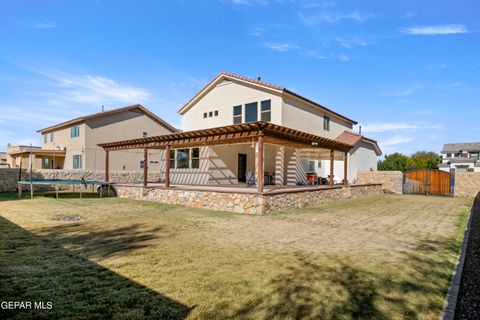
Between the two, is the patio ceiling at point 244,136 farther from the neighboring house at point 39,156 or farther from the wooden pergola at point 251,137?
the neighboring house at point 39,156

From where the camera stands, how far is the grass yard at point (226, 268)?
3822mm

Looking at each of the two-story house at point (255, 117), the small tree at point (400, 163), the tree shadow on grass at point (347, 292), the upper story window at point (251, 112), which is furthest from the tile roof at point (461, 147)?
the tree shadow on grass at point (347, 292)

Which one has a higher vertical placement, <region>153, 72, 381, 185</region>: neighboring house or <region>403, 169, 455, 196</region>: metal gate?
<region>153, 72, 381, 185</region>: neighboring house

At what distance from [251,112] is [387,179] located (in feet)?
47.9

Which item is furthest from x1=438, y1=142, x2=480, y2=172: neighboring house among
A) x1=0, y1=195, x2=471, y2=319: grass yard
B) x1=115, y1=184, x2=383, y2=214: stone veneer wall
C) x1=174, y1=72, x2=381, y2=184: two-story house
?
x1=0, y1=195, x2=471, y2=319: grass yard

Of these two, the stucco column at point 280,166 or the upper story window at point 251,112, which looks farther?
the stucco column at point 280,166

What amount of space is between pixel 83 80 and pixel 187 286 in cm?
2274

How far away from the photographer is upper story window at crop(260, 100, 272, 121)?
19203mm

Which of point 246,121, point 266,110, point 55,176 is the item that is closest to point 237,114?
point 246,121

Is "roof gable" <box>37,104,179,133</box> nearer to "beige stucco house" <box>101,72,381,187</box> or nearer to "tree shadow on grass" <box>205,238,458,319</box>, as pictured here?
"beige stucco house" <box>101,72,381,187</box>

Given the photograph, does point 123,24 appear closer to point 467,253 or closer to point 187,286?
point 187,286

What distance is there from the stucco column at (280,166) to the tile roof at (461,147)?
2502 inches

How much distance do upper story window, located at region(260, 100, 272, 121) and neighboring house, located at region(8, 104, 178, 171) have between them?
18.2 metres

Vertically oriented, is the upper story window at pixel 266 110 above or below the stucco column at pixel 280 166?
above
